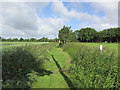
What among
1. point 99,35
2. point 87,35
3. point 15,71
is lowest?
point 15,71

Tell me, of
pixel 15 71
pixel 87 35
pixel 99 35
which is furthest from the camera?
pixel 87 35

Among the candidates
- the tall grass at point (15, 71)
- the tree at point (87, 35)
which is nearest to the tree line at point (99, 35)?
the tree at point (87, 35)

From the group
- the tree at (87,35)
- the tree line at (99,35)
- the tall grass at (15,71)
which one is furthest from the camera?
the tree at (87,35)

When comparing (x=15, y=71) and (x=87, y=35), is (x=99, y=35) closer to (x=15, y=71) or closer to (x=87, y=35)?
(x=87, y=35)

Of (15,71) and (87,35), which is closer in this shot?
(15,71)

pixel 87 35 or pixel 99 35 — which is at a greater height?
pixel 87 35

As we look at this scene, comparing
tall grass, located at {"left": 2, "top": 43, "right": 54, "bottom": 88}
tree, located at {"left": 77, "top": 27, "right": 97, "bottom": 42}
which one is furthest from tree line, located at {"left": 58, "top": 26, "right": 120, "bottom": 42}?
tall grass, located at {"left": 2, "top": 43, "right": 54, "bottom": 88}

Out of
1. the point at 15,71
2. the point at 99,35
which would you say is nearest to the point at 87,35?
the point at 99,35

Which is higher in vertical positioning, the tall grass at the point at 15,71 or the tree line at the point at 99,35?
the tree line at the point at 99,35

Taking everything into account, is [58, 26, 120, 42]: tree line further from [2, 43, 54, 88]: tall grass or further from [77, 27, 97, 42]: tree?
[2, 43, 54, 88]: tall grass

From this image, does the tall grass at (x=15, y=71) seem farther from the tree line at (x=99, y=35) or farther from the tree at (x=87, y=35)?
the tree at (x=87, y=35)

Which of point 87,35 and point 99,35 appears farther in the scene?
point 87,35

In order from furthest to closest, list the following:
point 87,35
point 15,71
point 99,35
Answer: point 87,35
point 99,35
point 15,71

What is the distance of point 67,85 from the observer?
5082mm
